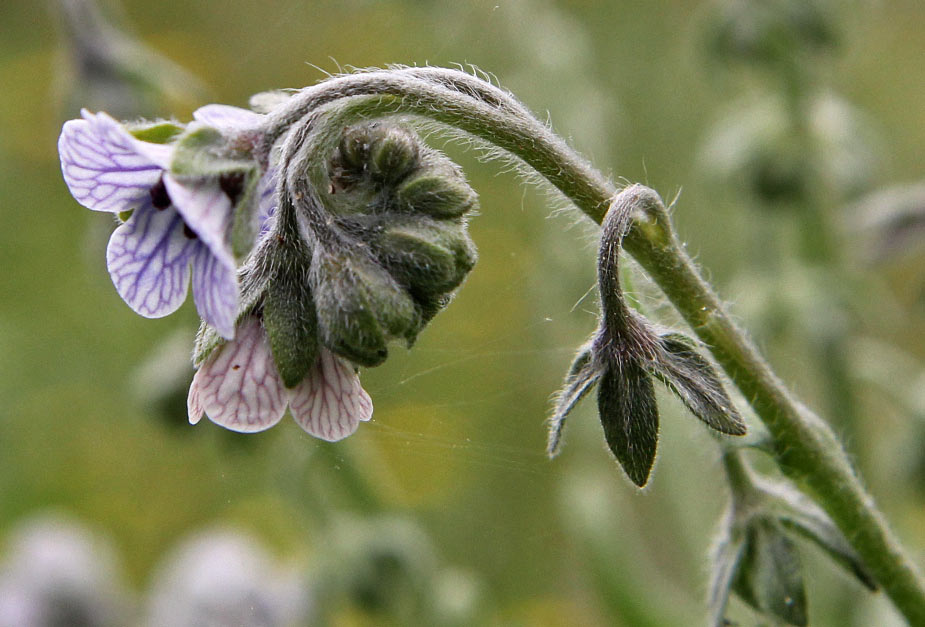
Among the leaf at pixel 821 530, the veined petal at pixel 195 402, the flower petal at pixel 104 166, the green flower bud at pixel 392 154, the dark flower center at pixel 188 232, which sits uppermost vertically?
the green flower bud at pixel 392 154

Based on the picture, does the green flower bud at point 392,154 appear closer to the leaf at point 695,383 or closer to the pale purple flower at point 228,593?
the leaf at point 695,383

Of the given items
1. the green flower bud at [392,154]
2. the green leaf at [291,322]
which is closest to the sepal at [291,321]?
the green leaf at [291,322]

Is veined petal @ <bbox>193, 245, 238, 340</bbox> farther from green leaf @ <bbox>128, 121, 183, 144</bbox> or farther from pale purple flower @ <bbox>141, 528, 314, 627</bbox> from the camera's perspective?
pale purple flower @ <bbox>141, 528, 314, 627</bbox>

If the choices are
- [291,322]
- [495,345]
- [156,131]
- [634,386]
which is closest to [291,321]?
[291,322]

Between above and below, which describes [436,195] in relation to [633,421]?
above

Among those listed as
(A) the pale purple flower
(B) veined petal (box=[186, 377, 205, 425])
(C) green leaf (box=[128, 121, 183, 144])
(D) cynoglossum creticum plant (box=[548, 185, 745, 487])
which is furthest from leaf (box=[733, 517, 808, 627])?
(A) the pale purple flower

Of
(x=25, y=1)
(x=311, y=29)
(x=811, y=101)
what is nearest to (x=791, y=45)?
(x=811, y=101)

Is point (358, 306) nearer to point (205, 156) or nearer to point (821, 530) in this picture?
point (205, 156)
